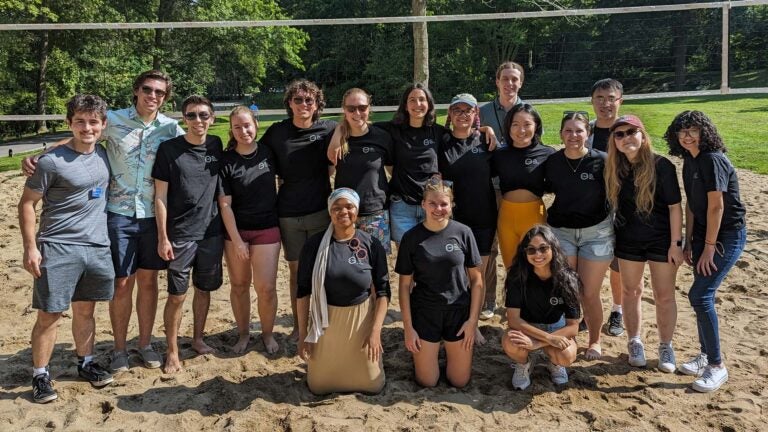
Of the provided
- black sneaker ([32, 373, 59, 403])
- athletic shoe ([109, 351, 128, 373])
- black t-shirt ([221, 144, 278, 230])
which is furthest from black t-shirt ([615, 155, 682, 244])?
black sneaker ([32, 373, 59, 403])

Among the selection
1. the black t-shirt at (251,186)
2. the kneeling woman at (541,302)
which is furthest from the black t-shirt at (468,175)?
the black t-shirt at (251,186)

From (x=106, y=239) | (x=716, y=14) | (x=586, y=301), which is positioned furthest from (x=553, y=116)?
(x=716, y=14)

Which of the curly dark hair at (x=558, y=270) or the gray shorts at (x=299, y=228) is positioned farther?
the gray shorts at (x=299, y=228)

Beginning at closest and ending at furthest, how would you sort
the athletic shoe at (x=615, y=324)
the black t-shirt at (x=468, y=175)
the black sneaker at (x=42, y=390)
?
the black sneaker at (x=42, y=390) → the black t-shirt at (x=468, y=175) → the athletic shoe at (x=615, y=324)

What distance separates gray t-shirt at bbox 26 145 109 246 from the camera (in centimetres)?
328

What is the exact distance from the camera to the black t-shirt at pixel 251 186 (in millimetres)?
3789

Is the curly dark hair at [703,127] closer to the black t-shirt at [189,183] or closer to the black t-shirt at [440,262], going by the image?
the black t-shirt at [440,262]

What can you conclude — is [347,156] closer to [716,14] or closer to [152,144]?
[152,144]

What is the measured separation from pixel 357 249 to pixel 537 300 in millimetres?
1160

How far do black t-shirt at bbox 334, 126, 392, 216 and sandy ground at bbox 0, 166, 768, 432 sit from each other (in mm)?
1168

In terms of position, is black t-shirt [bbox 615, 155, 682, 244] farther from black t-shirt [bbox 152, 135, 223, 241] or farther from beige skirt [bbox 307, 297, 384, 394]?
black t-shirt [bbox 152, 135, 223, 241]

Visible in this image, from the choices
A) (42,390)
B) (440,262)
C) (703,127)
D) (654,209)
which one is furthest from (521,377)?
(42,390)

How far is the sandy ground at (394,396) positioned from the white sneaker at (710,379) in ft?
0.15

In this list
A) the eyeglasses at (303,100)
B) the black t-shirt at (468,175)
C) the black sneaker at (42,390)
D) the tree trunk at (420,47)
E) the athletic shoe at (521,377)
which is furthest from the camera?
the tree trunk at (420,47)
